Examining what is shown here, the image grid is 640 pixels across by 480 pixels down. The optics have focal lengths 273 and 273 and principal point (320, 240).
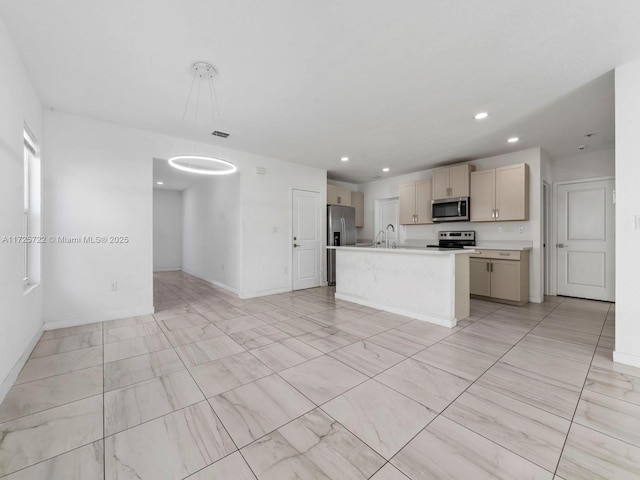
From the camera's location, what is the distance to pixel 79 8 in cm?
179

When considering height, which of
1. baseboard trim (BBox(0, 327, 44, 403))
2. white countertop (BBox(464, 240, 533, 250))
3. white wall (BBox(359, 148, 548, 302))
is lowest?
baseboard trim (BBox(0, 327, 44, 403))

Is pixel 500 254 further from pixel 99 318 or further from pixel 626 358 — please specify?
pixel 99 318

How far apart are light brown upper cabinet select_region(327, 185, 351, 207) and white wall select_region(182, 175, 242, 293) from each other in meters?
2.30

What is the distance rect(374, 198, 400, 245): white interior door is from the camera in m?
A: 6.96

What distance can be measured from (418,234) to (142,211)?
5.27m

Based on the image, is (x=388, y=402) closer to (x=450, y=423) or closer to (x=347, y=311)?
(x=450, y=423)

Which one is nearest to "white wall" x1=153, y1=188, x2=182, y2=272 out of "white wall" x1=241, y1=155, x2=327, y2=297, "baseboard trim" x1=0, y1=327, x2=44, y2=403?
"white wall" x1=241, y1=155, x2=327, y2=297

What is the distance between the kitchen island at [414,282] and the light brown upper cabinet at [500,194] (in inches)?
64.1

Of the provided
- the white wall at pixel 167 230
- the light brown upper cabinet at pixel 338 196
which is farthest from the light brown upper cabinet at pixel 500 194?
the white wall at pixel 167 230

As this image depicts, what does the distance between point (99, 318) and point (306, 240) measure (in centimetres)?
362

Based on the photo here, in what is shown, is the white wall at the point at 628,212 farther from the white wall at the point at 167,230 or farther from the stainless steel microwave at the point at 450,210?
the white wall at the point at 167,230

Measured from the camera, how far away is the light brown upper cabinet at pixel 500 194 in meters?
4.46

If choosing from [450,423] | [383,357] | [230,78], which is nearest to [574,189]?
[383,357]

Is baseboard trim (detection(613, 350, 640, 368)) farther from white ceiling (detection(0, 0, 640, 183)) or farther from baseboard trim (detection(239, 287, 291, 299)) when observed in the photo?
baseboard trim (detection(239, 287, 291, 299))
